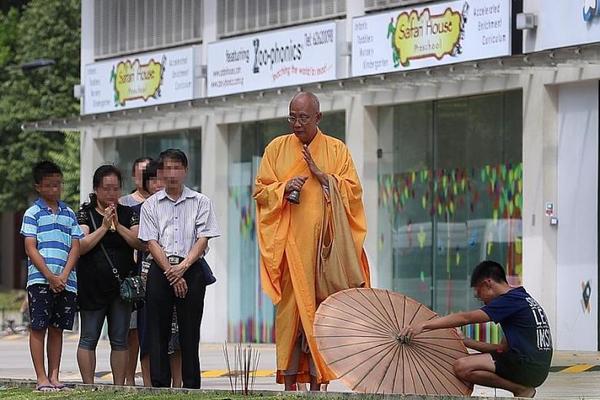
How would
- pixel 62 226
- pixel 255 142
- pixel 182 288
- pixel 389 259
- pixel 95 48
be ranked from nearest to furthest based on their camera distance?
pixel 182 288, pixel 62 226, pixel 389 259, pixel 255 142, pixel 95 48

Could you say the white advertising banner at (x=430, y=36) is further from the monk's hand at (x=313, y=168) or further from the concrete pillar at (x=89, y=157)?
the monk's hand at (x=313, y=168)

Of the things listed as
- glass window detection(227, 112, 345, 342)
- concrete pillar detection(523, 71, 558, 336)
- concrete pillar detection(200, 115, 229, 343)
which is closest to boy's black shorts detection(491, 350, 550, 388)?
concrete pillar detection(523, 71, 558, 336)

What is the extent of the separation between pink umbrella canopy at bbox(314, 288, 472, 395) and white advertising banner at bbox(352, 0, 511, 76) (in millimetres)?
8620

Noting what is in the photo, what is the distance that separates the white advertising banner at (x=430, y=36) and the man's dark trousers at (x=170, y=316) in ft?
27.8

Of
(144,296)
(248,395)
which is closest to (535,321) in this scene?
(248,395)

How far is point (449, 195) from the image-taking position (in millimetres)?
21781

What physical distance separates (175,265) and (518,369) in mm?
2651

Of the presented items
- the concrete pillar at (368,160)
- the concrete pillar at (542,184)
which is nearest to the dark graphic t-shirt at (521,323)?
the concrete pillar at (542,184)

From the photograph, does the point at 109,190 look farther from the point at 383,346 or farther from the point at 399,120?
the point at 399,120

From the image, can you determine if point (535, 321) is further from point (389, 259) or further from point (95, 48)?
point (95, 48)

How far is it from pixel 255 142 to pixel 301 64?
7.36 ft

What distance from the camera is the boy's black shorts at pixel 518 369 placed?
11.4 meters

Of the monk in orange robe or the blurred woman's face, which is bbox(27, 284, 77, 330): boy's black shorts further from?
the monk in orange robe

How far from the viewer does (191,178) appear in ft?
89.4
